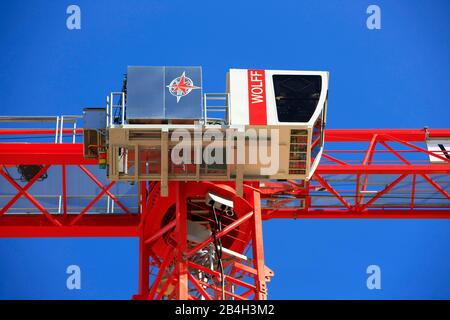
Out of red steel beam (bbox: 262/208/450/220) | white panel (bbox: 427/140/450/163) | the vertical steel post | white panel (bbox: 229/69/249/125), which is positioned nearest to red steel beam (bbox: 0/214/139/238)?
red steel beam (bbox: 262/208/450/220)

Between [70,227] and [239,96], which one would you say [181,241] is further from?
[70,227]

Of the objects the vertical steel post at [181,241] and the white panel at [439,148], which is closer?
the vertical steel post at [181,241]

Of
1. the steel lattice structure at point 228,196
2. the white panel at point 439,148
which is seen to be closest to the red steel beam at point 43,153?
the steel lattice structure at point 228,196

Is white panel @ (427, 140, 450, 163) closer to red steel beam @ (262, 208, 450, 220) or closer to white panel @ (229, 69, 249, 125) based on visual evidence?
red steel beam @ (262, 208, 450, 220)

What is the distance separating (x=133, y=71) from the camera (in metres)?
39.3

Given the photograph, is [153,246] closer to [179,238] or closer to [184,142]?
[179,238]

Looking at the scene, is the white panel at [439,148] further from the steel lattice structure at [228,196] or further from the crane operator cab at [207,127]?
the crane operator cab at [207,127]

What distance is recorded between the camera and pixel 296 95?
39.8 metres

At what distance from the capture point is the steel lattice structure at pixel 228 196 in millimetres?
41625

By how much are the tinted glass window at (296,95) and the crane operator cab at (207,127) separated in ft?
0.11

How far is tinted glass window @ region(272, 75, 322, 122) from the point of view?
39.3m

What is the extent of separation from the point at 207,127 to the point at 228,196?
4.58 metres

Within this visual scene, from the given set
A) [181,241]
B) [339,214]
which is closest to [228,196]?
[181,241]
